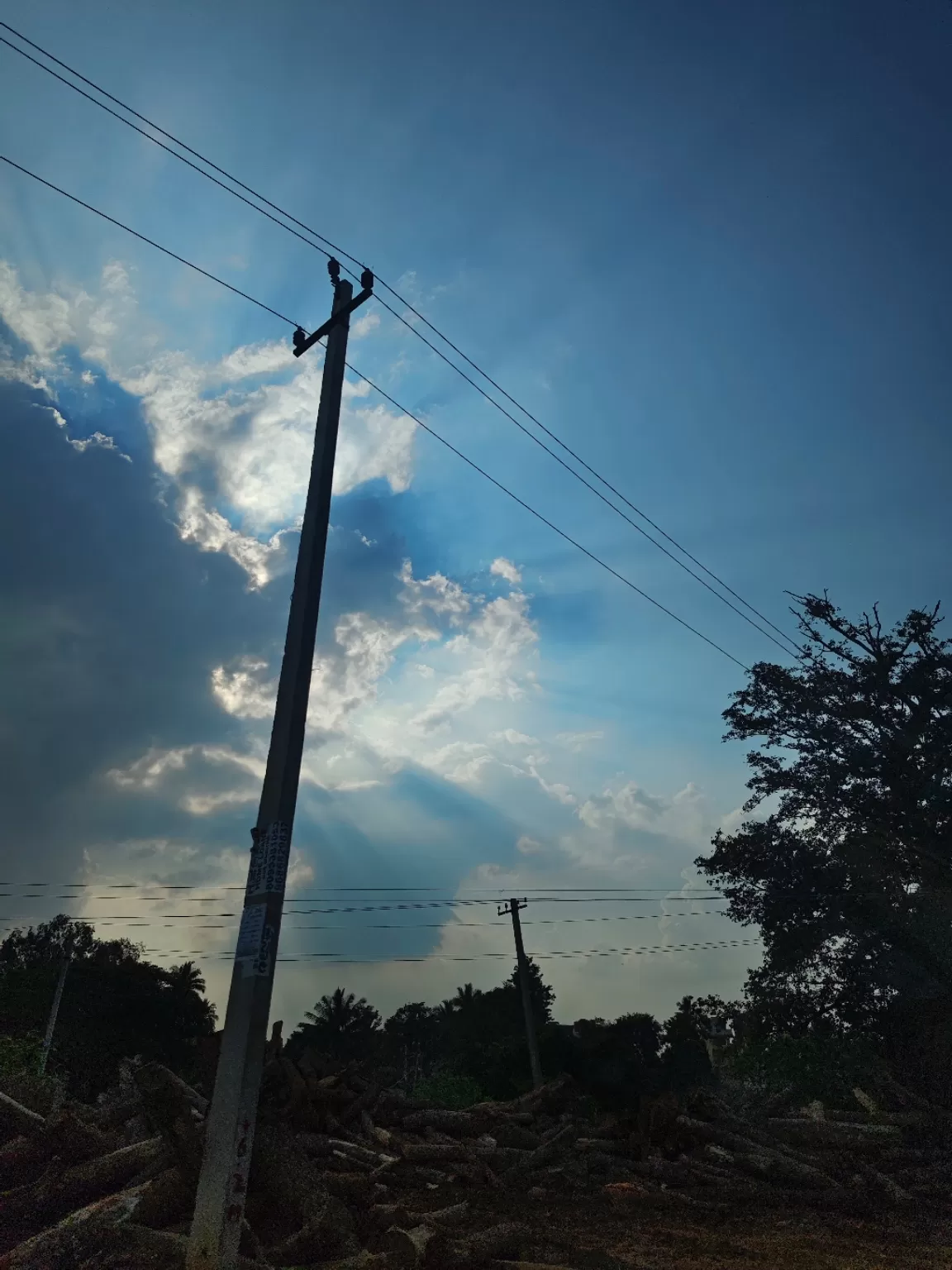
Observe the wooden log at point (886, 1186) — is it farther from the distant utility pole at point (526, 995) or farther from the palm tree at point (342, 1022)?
the palm tree at point (342, 1022)

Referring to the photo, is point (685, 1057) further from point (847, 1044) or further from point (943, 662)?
point (943, 662)

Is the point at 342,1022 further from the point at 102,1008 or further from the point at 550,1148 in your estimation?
the point at 550,1148

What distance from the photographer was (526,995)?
33.8 metres

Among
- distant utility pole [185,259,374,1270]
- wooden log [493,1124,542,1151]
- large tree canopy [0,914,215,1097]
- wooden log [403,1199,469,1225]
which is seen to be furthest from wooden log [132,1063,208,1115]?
large tree canopy [0,914,215,1097]

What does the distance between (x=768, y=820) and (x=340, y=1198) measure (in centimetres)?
2637

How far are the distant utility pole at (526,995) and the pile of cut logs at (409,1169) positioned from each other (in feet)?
47.8

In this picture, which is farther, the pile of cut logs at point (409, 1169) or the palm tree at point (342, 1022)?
the palm tree at point (342, 1022)

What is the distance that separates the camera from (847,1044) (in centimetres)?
2744

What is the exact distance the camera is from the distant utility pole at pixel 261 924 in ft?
18.2

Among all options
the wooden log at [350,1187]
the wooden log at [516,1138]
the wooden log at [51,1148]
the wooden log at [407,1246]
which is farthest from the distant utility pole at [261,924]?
the wooden log at [516,1138]

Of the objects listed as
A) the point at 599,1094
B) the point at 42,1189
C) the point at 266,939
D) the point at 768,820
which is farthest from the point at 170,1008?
the point at 266,939

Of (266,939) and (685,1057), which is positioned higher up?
(266,939)

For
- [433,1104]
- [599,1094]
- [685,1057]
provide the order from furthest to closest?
[685,1057] < [599,1094] < [433,1104]

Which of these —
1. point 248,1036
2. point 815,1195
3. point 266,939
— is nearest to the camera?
point 248,1036
